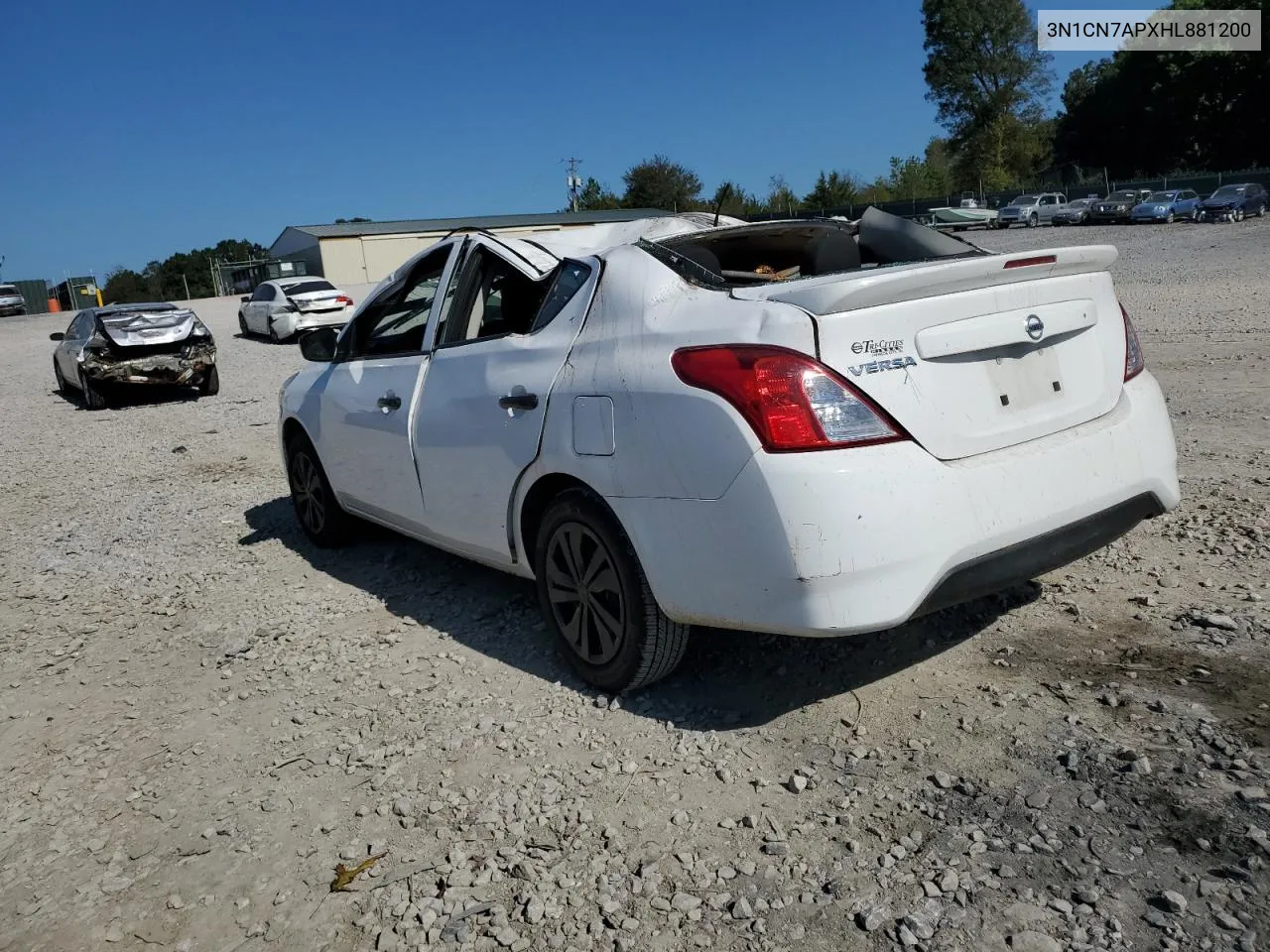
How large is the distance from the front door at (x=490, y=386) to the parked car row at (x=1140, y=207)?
4295 centimetres

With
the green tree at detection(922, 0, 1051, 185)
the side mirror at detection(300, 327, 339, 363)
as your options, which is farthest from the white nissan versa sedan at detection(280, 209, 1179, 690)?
the green tree at detection(922, 0, 1051, 185)

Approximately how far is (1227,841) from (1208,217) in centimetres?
4508

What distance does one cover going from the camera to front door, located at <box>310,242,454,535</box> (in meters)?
4.63

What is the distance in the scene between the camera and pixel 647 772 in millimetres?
3156

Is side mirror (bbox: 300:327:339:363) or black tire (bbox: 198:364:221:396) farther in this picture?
black tire (bbox: 198:364:221:396)

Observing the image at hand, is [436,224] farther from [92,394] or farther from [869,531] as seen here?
[869,531]

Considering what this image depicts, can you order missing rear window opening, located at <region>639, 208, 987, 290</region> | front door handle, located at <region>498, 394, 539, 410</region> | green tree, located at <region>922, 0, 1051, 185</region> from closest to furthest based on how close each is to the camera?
front door handle, located at <region>498, 394, 539, 410</region> < missing rear window opening, located at <region>639, 208, 987, 290</region> < green tree, located at <region>922, 0, 1051, 185</region>

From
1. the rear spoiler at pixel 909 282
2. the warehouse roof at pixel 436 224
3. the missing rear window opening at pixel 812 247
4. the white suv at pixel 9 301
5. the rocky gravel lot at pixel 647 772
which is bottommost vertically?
the rocky gravel lot at pixel 647 772

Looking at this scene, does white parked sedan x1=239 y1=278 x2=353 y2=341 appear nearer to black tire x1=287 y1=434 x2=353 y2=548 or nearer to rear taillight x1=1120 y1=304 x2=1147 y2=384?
black tire x1=287 y1=434 x2=353 y2=548

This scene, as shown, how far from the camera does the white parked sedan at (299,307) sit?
23.2m

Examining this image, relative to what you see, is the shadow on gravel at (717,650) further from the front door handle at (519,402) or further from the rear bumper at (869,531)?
the front door handle at (519,402)

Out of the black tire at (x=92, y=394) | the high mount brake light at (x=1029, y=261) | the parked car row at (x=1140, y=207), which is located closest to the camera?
the high mount brake light at (x=1029, y=261)

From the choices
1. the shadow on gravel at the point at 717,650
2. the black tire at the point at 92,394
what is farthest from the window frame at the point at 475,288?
the black tire at the point at 92,394

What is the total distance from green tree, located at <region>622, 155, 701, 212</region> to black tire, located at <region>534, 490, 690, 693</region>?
263 ft
